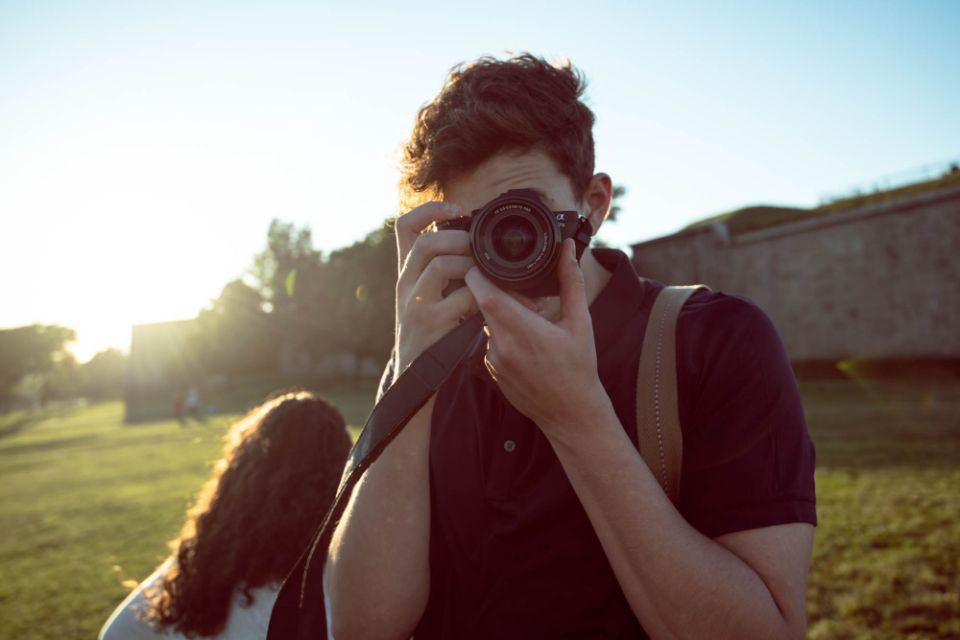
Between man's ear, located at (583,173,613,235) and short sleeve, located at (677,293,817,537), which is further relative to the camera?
man's ear, located at (583,173,613,235)

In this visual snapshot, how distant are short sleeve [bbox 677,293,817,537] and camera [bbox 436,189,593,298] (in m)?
0.37

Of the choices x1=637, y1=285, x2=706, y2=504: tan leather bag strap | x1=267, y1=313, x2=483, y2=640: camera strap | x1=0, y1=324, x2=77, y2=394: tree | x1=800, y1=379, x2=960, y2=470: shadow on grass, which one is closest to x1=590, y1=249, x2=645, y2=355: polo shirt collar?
x1=637, y1=285, x2=706, y2=504: tan leather bag strap

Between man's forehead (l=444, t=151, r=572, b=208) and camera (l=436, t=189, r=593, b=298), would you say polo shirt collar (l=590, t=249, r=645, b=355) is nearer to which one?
camera (l=436, t=189, r=593, b=298)

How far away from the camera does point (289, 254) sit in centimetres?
5572

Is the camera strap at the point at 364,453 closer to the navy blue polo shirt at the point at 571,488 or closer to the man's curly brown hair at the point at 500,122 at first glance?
the navy blue polo shirt at the point at 571,488

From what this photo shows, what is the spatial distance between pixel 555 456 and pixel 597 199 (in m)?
0.80

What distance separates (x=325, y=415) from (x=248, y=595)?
0.85 metres

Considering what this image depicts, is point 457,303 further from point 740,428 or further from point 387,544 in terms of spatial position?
point 740,428

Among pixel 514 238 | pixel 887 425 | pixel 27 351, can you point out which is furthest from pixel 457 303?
pixel 27 351

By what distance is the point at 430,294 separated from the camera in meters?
1.50

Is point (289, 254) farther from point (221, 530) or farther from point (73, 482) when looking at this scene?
point (221, 530)

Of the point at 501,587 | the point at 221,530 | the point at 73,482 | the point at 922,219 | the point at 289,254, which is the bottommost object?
the point at 73,482

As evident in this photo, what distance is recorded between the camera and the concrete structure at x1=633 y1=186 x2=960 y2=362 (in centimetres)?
2341

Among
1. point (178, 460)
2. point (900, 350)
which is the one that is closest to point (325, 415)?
point (178, 460)
